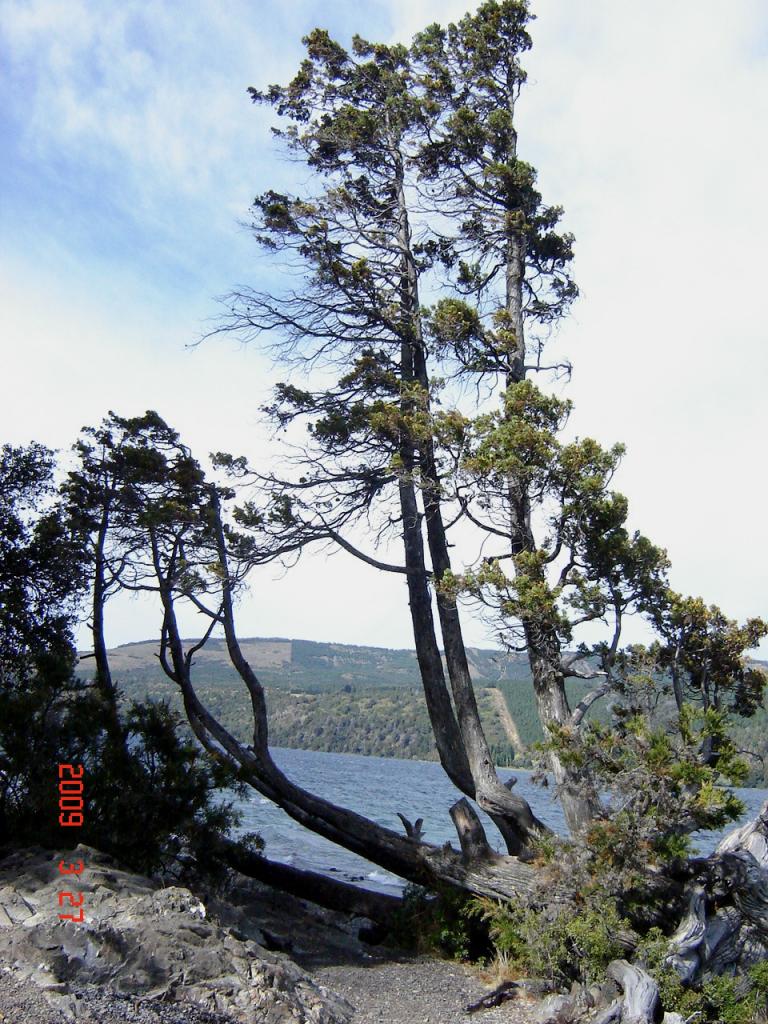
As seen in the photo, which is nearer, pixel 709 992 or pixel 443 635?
pixel 709 992

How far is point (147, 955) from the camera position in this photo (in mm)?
6754

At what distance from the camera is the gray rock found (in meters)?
6.47

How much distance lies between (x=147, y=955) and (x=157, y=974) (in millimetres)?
176

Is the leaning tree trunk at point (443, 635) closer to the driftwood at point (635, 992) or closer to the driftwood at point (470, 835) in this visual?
the driftwood at point (470, 835)

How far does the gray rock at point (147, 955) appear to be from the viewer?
255 inches

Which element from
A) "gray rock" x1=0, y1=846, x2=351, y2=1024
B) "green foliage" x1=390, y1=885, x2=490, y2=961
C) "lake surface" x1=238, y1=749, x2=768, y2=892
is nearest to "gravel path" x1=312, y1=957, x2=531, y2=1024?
"green foliage" x1=390, y1=885, x2=490, y2=961

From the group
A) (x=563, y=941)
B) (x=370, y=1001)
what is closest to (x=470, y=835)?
(x=563, y=941)

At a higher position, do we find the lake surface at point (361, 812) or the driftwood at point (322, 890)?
the driftwood at point (322, 890)

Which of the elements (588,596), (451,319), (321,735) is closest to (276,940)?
(588,596)

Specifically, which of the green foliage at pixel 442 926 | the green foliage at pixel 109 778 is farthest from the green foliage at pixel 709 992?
the green foliage at pixel 109 778

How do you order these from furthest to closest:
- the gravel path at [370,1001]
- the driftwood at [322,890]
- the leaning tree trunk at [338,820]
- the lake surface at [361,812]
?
1. the lake surface at [361,812]
2. the driftwood at [322,890]
3. the leaning tree trunk at [338,820]
4. the gravel path at [370,1001]

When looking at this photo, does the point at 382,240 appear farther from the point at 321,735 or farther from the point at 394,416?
the point at 321,735

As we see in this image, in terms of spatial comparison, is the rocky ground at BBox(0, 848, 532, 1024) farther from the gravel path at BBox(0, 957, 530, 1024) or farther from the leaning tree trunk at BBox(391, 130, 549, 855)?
the leaning tree trunk at BBox(391, 130, 549, 855)
